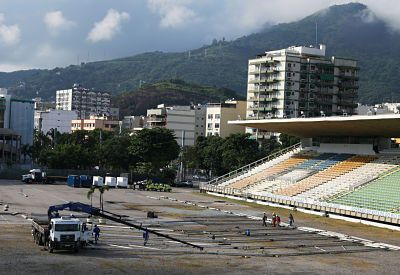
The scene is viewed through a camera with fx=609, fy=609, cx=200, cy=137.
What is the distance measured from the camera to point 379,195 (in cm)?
6247

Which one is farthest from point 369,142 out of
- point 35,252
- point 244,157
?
point 35,252

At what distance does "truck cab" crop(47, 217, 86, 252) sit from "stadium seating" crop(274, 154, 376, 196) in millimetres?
42476

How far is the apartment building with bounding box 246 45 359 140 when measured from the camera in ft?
513

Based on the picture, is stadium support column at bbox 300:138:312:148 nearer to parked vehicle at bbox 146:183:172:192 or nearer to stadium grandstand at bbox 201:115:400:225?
stadium grandstand at bbox 201:115:400:225

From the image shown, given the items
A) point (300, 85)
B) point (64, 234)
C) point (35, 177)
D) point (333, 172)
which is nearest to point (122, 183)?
point (35, 177)

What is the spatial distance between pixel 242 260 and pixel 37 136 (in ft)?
487

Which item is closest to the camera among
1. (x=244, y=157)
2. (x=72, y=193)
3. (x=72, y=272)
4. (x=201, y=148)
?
(x=72, y=272)

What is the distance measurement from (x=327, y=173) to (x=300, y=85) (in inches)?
3298

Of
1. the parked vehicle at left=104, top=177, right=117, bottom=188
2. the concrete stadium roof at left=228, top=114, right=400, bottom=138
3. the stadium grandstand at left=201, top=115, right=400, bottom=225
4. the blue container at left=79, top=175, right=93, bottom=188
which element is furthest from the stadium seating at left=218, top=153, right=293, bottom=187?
the blue container at left=79, top=175, right=93, bottom=188

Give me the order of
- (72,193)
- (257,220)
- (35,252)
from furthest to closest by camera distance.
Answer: (72,193) → (257,220) → (35,252)

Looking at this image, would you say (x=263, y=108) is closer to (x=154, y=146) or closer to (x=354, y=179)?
(x=154, y=146)

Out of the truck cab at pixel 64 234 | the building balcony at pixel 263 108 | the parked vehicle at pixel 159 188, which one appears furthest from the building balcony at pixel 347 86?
the truck cab at pixel 64 234

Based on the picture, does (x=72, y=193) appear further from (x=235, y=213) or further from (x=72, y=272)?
(x=72, y=272)

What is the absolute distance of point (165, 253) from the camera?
118 feet
